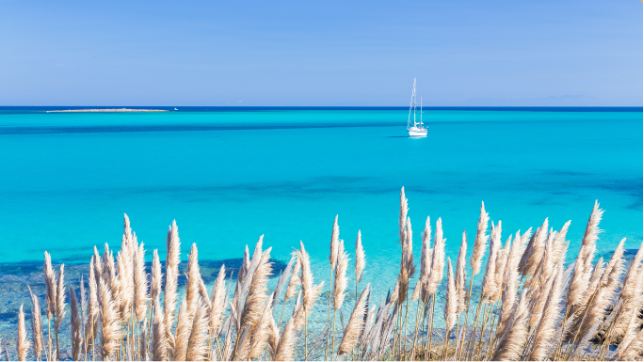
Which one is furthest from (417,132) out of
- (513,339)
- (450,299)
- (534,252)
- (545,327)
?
(513,339)

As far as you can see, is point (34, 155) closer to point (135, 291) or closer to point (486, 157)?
point (486, 157)

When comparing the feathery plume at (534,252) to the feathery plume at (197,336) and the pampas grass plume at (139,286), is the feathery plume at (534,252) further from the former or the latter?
the pampas grass plume at (139,286)

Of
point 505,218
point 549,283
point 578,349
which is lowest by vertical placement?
point 505,218

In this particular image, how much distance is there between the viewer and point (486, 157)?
96.5 feet

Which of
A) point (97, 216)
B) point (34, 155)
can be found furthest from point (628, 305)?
point (34, 155)

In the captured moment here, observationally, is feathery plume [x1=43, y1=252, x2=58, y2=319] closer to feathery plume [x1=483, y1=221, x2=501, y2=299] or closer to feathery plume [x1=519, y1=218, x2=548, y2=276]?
feathery plume [x1=483, y1=221, x2=501, y2=299]

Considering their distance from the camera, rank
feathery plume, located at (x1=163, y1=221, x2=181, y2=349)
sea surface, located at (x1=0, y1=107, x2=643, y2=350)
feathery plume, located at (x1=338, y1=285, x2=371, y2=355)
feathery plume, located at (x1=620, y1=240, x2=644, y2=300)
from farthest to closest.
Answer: sea surface, located at (x1=0, y1=107, x2=643, y2=350) < feathery plume, located at (x1=620, y1=240, x2=644, y2=300) < feathery plume, located at (x1=163, y1=221, x2=181, y2=349) < feathery plume, located at (x1=338, y1=285, x2=371, y2=355)

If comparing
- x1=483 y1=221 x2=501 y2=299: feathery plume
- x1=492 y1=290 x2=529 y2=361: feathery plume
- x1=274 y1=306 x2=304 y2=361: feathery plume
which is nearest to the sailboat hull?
x1=483 y1=221 x2=501 y2=299: feathery plume

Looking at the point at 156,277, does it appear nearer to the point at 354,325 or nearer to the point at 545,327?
the point at 354,325

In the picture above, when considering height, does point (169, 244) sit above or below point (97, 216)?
above

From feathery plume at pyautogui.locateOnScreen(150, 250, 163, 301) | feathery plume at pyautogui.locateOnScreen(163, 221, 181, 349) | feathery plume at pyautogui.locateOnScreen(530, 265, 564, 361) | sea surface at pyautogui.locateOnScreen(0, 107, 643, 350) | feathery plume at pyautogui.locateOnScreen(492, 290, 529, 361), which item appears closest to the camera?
feathery plume at pyautogui.locateOnScreen(492, 290, 529, 361)

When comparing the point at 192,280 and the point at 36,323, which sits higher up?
the point at 192,280

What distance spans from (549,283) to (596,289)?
1.81 feet

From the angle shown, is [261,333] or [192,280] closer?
[261,333]
